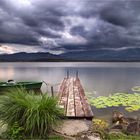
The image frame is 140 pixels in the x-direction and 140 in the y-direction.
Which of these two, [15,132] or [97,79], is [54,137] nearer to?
[15,132]

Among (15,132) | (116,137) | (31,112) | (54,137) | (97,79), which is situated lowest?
(97,79)

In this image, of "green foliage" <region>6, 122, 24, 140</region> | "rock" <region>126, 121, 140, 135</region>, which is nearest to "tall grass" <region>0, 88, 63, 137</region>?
"green foliage" <region>6, 122, 24, 140</region>

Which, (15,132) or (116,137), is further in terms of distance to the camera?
(116,137)

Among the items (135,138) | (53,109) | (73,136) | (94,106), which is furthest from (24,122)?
(94,106)

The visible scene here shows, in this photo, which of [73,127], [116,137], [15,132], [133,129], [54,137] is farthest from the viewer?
[133,129]

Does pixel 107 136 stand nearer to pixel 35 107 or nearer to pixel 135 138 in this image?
pixel 135 138

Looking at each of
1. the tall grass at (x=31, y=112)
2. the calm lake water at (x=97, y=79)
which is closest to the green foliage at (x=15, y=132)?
the tall grass at (x=31, y=112)

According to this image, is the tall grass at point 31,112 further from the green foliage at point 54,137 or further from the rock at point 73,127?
the rock at point 73,127

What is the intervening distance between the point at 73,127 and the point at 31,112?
4.86 feet

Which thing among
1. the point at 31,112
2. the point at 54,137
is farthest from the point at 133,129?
the point at 31,112

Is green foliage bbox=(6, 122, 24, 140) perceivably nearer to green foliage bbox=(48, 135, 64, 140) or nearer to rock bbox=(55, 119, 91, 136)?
green foliage bbox=(48, 135, 64, 140)

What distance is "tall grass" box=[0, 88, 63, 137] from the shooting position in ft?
20.0

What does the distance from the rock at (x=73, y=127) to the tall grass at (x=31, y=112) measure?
0.29m

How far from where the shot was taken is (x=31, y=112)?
6.05 metres
